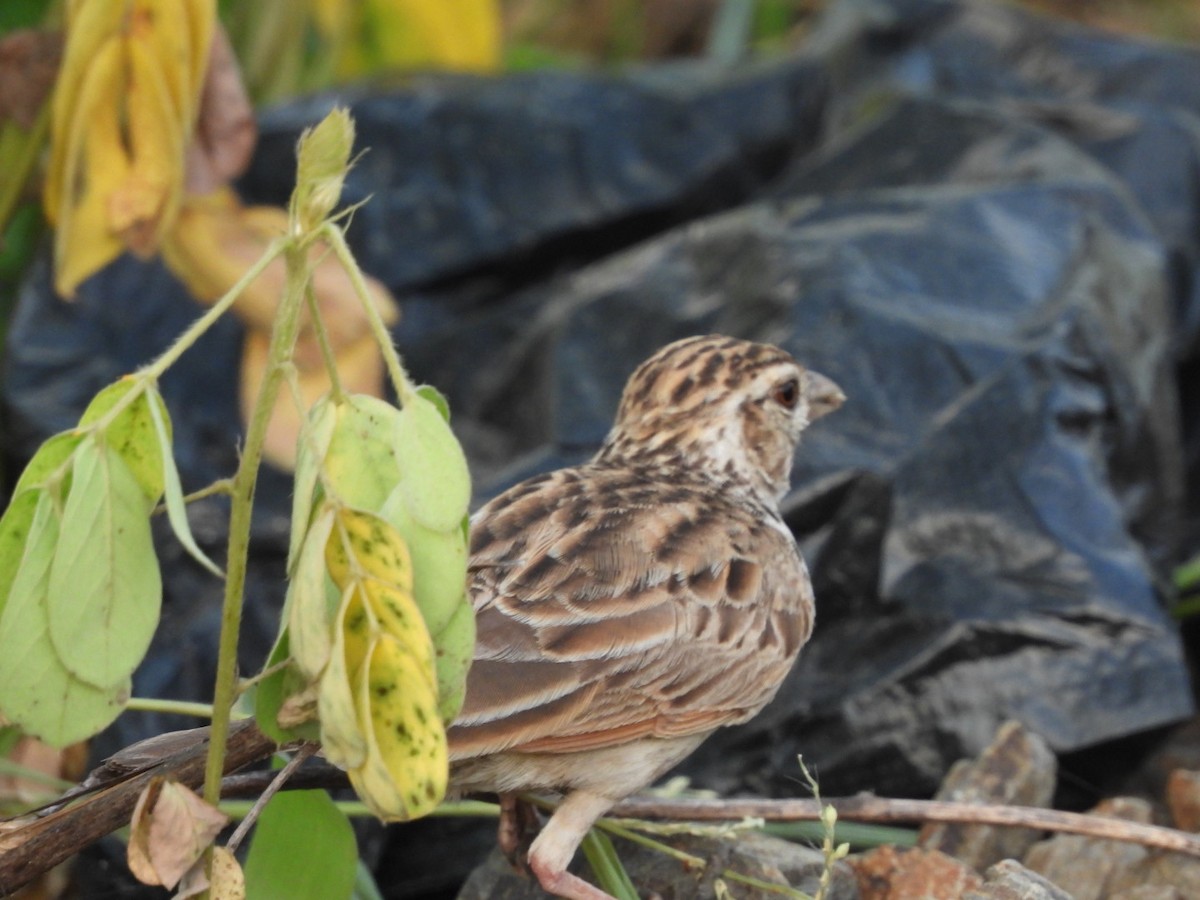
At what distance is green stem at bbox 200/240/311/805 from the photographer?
1.91m

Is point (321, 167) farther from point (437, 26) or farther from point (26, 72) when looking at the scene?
point (437, 26)

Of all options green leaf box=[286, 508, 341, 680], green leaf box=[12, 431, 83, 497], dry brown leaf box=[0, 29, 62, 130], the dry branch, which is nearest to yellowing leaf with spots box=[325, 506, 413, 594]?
green leaf box=[286, 508, 341, 680]

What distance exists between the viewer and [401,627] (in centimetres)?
186

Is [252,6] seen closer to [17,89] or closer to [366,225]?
[366,225]

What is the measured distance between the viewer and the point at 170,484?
184 centimetres

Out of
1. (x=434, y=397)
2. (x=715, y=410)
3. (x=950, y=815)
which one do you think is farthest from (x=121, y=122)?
(x=950, y=815)

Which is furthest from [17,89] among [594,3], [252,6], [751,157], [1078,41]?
[594,3]

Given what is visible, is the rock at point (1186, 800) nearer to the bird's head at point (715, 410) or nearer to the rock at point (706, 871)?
the rock at point (706, 871)

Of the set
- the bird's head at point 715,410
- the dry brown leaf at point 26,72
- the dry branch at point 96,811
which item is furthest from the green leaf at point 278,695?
the dry brown leaf at point 26,72

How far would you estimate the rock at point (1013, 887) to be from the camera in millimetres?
2832

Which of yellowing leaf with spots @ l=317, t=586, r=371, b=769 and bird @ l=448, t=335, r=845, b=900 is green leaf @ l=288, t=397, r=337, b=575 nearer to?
yellowing leaf with spots @ l=317, t=586, r=371, b=769

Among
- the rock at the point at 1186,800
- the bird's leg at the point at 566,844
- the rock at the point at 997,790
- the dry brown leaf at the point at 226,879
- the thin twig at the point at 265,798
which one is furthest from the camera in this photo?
the rock at the point at 1186,800

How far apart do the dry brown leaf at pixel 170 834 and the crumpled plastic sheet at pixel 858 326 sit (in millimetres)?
1801

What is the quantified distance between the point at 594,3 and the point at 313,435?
7.86 m
